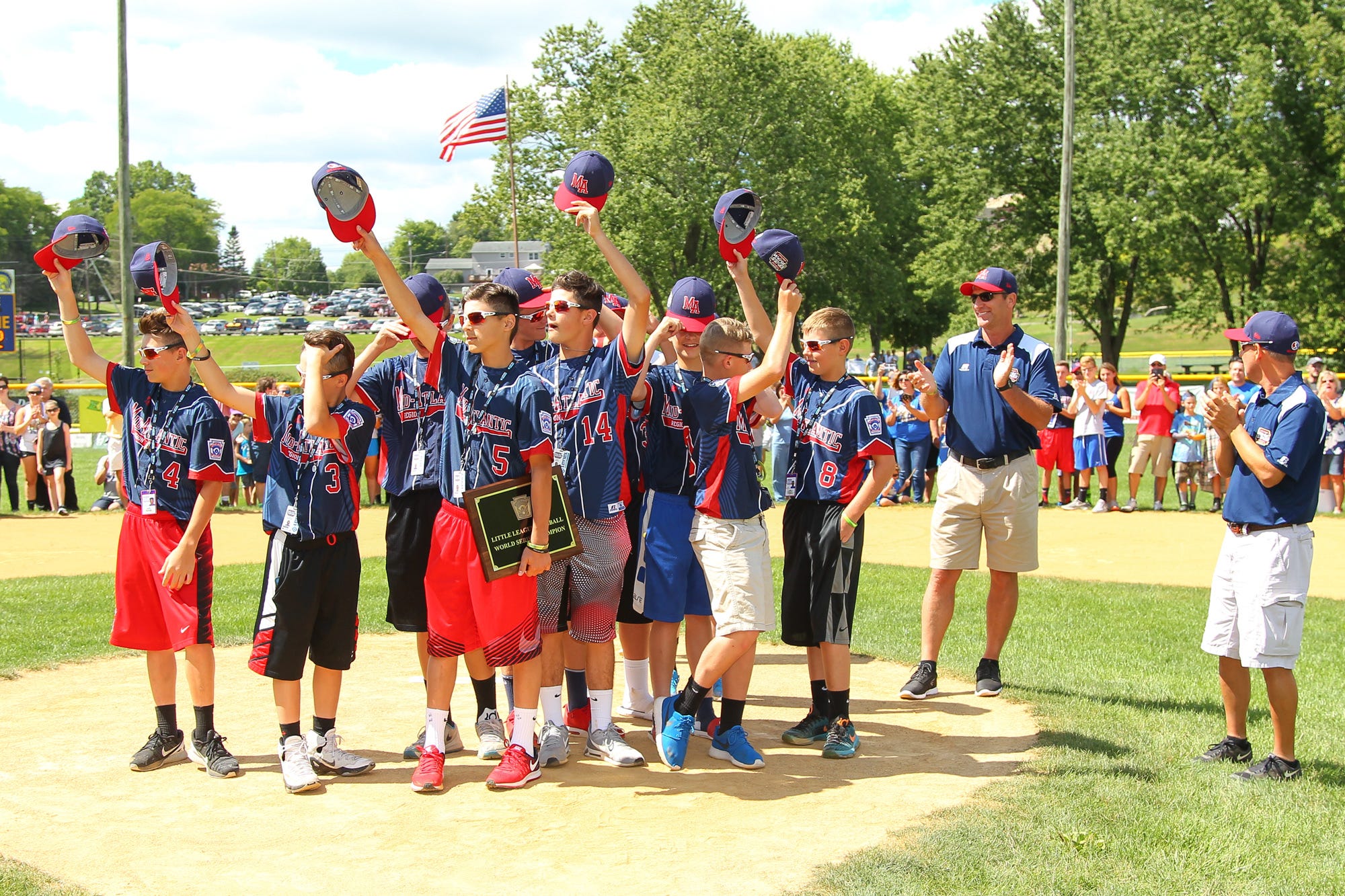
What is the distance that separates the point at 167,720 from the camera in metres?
5.47

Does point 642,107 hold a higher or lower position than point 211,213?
lower

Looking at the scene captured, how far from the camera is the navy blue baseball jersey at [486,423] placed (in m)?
4.99

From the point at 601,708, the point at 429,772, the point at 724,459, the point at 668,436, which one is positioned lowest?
the point at 429,772

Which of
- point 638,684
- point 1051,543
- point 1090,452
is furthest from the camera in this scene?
point 1090,452

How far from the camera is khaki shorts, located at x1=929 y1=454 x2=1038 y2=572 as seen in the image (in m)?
6.67

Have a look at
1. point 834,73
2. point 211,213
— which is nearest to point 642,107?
point 834,73

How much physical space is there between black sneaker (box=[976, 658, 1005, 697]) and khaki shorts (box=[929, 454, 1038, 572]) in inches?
23.0

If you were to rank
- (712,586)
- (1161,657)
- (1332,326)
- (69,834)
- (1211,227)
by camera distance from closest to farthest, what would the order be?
(69,834) → (712,586) → (1161,657) → (1332,326) → (1211,227)

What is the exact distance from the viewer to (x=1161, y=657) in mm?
7812

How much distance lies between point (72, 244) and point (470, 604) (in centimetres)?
257

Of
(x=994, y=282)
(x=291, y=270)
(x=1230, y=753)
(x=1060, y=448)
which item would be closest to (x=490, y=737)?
(x=1230, y=753)

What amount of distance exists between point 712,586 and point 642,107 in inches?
1428

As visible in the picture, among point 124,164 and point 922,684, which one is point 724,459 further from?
point 124,164

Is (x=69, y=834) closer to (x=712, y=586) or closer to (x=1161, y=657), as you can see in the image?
(x=712, y=586)
